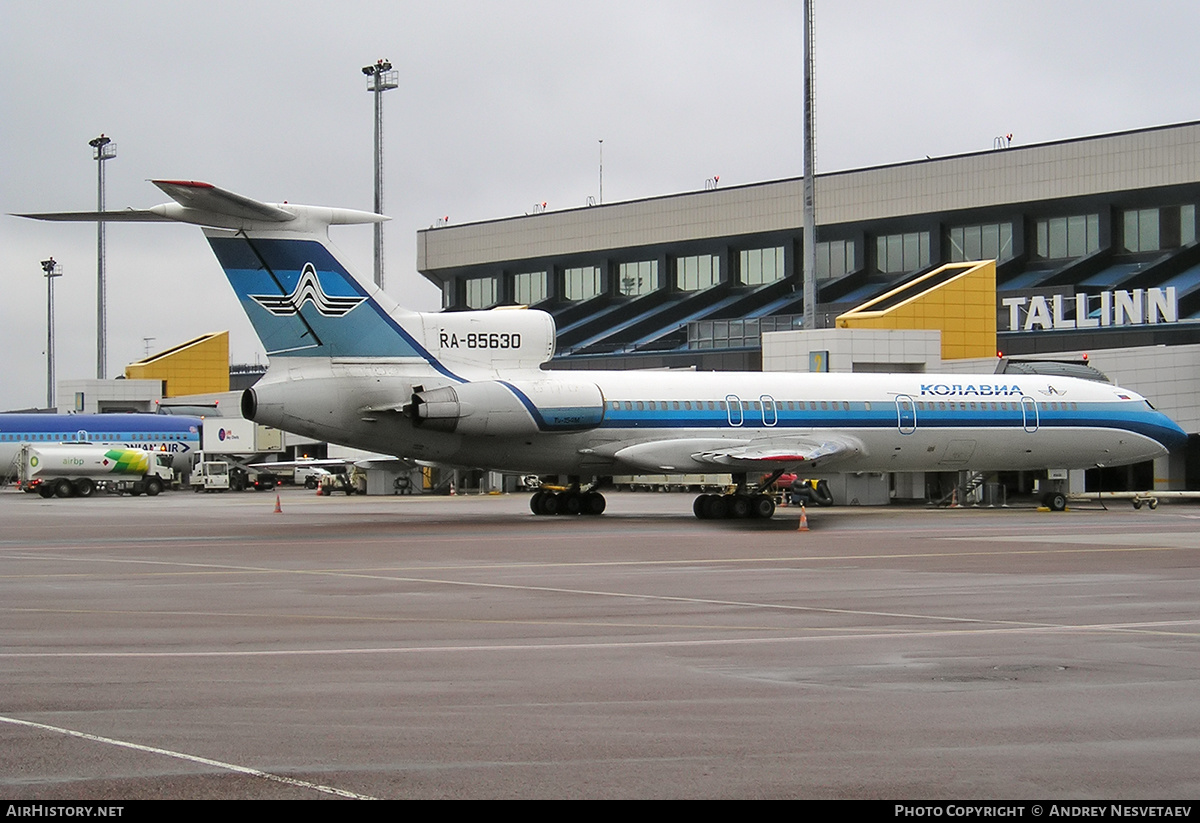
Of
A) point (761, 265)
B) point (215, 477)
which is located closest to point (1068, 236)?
point (761, 265)

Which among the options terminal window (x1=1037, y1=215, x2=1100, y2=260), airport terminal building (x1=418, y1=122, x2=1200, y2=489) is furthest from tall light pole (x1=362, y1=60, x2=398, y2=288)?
terminal window (x1=1037, y1=215, x2=1100, y2=260)

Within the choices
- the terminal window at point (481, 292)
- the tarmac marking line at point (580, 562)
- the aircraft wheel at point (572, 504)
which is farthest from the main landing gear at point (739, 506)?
the terminal window at point (481, 292)

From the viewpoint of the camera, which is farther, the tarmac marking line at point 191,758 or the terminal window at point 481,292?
the terminal window at point 481,292

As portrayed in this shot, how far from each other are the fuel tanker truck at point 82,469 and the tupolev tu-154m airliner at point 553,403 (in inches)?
1368

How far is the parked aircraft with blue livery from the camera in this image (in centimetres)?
6906

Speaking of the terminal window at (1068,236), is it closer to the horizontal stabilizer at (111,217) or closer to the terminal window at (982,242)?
the terminal window at (982,242)

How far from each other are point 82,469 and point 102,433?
8298 millimetres

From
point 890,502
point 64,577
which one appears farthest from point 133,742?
point 890,502

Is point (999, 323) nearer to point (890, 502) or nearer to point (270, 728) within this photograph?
point (890, 502)

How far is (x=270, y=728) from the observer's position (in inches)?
323

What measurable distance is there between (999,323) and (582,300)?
116ft

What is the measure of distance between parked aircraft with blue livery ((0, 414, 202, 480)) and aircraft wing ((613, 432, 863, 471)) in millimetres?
44880

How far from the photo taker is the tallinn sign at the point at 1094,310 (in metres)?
58.2

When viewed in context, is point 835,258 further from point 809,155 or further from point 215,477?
point 215,477
